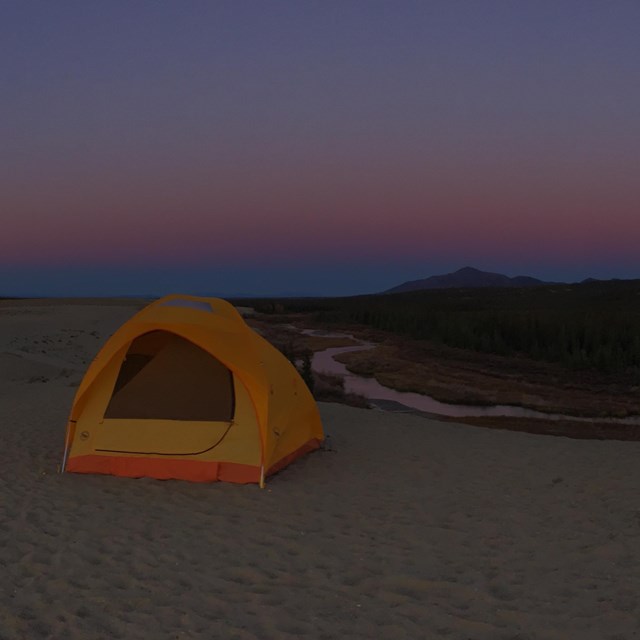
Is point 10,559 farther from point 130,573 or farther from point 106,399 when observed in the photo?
point 106,399

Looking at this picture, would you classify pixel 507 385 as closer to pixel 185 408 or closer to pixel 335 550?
pixel 185 408

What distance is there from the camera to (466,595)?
4.60 meters

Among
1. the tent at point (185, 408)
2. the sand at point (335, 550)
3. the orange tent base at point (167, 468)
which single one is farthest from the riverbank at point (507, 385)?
the orange tent base at point (167, 468)

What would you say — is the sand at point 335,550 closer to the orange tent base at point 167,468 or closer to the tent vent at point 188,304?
the orange tent base at point 167,468

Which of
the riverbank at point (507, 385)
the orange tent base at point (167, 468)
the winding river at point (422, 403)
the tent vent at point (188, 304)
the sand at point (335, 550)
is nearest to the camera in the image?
the sand at point (335, 550)

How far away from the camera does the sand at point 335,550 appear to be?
4105 mm

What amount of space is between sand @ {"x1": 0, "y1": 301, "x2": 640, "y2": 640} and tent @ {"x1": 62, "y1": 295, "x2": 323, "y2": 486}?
0.27 m

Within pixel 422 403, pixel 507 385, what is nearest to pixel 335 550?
pixel 422 403

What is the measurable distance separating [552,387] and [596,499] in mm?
13180

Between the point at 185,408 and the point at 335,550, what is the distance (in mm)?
3070

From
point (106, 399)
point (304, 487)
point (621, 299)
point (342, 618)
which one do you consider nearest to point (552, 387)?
point (304, 487)

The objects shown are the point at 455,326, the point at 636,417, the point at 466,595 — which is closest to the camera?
the point at 466,595

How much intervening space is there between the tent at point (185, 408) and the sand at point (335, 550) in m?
0.27

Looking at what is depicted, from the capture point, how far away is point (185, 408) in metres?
7.74
